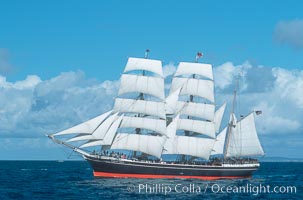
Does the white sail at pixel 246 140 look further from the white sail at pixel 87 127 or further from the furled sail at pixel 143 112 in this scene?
the white sail at pixel 87 127

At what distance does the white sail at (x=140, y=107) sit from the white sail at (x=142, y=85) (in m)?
1.63

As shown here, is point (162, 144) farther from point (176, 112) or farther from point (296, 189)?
point (296, 189)

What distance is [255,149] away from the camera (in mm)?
98188

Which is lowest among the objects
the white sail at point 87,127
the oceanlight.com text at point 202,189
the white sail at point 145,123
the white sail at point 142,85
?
the oceanlight.com text at point 202,189

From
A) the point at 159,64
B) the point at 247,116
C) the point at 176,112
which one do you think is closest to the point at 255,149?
the point at 247,116

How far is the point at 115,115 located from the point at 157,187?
58.2ft

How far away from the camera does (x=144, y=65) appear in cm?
9381

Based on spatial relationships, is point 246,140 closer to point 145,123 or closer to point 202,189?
point 145,123

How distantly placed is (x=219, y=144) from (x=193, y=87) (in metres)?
11.2

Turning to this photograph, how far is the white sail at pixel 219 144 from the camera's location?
9950cm

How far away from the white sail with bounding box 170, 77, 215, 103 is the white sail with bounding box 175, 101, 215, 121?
1.59 metres

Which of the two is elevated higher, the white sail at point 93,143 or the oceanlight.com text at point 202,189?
the white sail at point 93,143

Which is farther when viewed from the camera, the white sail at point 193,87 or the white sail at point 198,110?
the white sail at point 193,87

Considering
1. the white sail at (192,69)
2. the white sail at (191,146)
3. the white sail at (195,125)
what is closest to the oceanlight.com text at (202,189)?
the white sail at (191,146)
